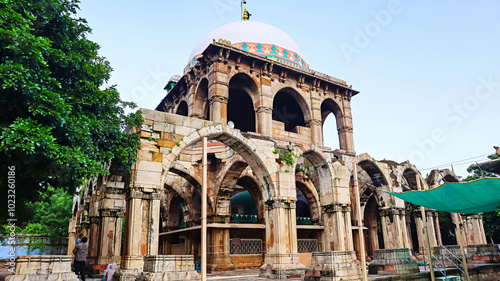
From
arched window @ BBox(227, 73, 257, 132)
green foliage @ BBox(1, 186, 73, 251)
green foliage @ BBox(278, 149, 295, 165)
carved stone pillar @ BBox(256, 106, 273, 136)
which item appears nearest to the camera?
green foliage @ BBox(278, 149, 295, 165)

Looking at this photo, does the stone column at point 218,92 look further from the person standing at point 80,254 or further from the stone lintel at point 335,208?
the person standing at point 80,254

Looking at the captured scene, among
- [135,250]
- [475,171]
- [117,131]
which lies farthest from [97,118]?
[475,171]

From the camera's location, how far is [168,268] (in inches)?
310

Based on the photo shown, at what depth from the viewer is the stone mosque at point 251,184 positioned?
10039mm

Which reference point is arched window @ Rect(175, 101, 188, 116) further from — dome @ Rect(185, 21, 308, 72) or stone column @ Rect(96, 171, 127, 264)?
stone column @ Rect(96, 171, 127, 264)

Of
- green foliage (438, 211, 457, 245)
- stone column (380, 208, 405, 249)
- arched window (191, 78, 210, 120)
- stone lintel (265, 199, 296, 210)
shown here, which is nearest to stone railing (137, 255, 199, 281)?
stone lintel (265, 199, 296, 210)

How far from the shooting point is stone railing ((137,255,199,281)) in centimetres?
768

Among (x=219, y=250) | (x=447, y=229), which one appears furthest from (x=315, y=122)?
(x=447, y=229)

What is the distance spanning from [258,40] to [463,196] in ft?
46.4

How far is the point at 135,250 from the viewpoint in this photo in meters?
9.35

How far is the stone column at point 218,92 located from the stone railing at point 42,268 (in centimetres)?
989

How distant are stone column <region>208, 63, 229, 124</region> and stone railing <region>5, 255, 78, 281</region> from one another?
9.89 metres

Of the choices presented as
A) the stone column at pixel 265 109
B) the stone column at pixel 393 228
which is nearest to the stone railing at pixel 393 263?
the stone column at pixel 393 228

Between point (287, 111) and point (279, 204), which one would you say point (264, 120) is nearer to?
point (279, 204)
